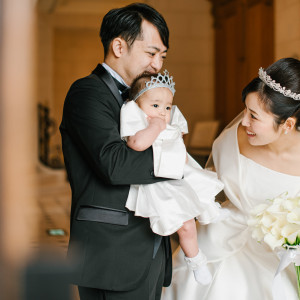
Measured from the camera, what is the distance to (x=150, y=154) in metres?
1.60

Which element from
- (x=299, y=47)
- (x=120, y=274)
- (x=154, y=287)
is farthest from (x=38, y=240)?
(x=299, y=47)

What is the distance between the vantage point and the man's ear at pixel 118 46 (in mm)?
1811

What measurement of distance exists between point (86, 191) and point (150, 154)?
27 centimetres

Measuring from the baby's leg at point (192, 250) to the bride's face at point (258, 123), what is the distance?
63 centimetres

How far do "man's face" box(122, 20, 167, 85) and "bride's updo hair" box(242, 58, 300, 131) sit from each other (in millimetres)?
626

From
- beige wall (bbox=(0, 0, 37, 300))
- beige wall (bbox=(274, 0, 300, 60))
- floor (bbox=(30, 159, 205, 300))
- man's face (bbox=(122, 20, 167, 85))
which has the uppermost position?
beige wall (bbox=(274, 0, 300, 60))

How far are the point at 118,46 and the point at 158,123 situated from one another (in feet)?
1.21

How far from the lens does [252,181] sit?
2.42 meters

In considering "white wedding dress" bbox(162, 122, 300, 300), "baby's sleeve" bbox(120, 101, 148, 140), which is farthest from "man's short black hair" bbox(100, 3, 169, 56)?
"white wedding dress" bbox(162, 122, 300, 300)

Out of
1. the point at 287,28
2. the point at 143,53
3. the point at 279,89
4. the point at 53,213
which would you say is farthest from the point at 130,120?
the point at 53,213

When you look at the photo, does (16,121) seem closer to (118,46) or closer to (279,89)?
(118,46)

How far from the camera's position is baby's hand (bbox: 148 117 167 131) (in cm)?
167

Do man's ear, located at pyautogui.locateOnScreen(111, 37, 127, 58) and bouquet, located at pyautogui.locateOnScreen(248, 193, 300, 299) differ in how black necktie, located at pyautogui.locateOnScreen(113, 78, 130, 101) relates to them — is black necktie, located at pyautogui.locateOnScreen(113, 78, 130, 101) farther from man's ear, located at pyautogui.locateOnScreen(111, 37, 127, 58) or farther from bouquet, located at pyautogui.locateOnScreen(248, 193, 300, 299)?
bouquet, located at pyautogui.locateOnScreen(248, 193, 300, 299)

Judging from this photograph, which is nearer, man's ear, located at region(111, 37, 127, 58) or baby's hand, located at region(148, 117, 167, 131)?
baby's hand, located at region(148, 117, 167, 131)
